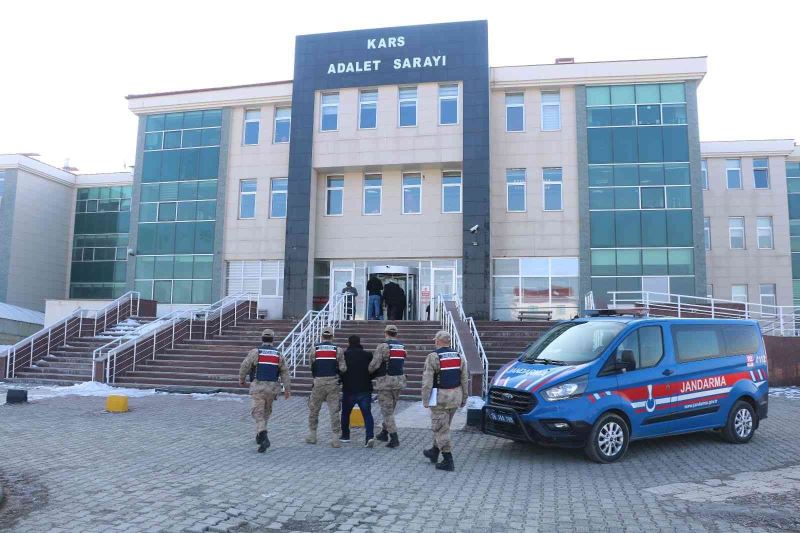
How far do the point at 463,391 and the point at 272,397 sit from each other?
2.78 m

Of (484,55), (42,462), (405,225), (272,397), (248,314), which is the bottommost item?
(42,462)

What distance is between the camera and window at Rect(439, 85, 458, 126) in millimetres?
25094

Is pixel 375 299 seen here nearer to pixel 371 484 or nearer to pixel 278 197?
pixel 278 197

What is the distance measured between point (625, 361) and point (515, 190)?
17609mm

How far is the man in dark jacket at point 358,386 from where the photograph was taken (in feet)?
30.4

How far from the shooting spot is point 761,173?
32.8 meters

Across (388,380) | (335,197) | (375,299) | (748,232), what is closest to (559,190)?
(375,299)

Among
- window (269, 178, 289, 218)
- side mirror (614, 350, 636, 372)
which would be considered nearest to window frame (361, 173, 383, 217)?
window (269, 178, 289, 218)

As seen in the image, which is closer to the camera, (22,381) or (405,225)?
(22,381)

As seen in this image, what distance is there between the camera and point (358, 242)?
25844 mm

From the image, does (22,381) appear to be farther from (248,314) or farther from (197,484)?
(197,484)

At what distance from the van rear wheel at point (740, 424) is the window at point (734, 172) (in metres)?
26.6

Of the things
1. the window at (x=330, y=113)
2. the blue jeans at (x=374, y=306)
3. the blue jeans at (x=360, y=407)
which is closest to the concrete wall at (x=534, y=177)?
the blue jeans at (x=374, y=306)

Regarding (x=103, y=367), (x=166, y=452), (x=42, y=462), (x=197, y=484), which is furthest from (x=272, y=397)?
(x=103, y=367)
